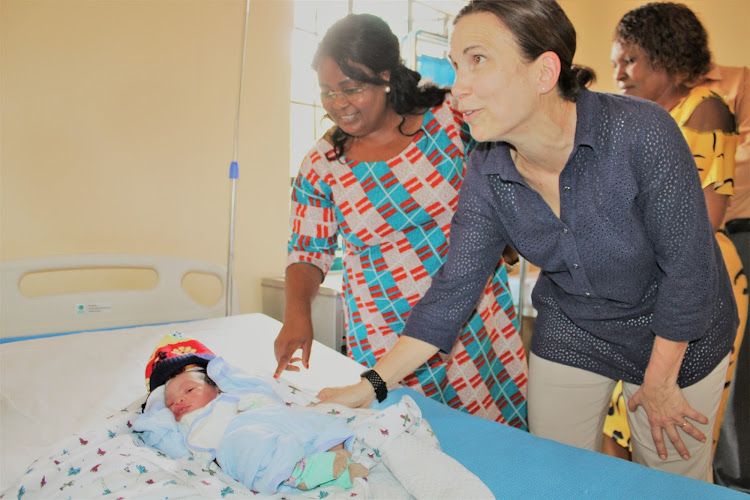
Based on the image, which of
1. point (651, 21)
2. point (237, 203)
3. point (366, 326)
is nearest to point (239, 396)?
point (366, 326)

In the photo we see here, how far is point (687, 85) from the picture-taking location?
1904mm

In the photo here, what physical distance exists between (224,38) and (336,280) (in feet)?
5.04

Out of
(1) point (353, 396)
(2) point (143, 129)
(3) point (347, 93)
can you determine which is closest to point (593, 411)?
(1) point (353, 396)

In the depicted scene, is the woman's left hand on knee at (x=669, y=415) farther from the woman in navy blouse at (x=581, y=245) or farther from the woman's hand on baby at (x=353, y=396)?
the woman's hand on baby at (x=353, y=396)

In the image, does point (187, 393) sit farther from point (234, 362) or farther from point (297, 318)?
point (234, 362)

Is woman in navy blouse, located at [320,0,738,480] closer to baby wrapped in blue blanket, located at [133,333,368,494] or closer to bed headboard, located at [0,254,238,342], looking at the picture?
baby wrapped in blue blanket, located at [133,333,368,494]

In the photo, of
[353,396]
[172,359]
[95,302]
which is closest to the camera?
[353,396]

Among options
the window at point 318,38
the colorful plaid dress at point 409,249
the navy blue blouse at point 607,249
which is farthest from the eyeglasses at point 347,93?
the window at point 318,38

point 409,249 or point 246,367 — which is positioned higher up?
point 409,249

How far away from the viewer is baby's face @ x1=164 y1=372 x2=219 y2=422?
1.37 metres

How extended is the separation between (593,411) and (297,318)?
32.5 inches

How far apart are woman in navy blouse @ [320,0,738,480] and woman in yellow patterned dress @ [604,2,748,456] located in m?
0.57

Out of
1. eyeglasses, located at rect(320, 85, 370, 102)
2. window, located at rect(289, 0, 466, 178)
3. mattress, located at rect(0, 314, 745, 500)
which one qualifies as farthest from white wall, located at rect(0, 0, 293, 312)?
eyeglasses, located at rect(320, 85, 370, 102)

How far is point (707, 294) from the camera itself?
120 cm
